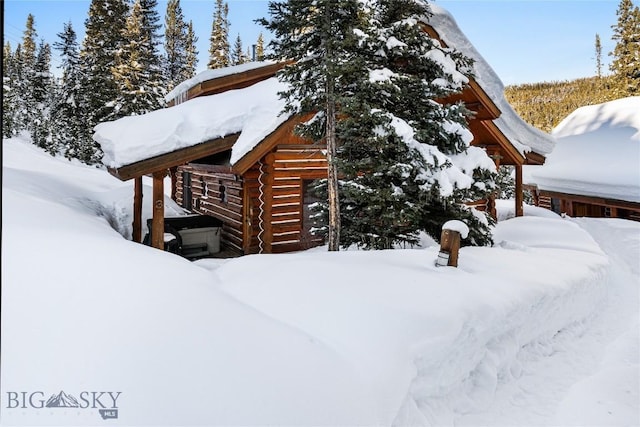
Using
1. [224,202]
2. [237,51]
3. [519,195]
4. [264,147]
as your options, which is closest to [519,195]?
[519,195]

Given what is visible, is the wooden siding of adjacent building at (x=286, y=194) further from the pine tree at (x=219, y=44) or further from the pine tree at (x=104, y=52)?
the pine tree at (x=219, y=44)

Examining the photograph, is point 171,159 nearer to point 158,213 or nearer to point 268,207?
point 158,213

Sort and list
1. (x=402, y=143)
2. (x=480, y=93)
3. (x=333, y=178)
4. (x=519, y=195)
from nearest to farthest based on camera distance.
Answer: (x=402, y=143)
(x=333, y=178)
(x=480, y=93)
(x=519, y=195)

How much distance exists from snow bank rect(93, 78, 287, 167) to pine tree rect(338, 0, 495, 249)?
7.21 ft

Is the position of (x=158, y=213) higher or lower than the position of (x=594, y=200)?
lower

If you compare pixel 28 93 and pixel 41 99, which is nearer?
pixel 28 93

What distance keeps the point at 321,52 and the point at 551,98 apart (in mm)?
51439

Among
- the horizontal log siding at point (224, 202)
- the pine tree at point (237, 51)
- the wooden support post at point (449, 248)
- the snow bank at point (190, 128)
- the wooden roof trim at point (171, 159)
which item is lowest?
the wooden support post at point (449, 248)

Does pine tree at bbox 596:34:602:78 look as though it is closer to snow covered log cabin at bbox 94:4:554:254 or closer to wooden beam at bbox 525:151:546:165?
wooden beam at bbox 525:151:546:165

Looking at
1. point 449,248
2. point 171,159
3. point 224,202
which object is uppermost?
point 171,159

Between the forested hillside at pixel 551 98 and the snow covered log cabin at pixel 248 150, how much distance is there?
123 feet

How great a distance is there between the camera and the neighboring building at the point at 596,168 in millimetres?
18594

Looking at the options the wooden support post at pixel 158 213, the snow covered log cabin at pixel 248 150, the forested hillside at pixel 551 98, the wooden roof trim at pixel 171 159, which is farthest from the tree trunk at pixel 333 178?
the forested hillside at pixel 551 98

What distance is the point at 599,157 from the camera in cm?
2177
